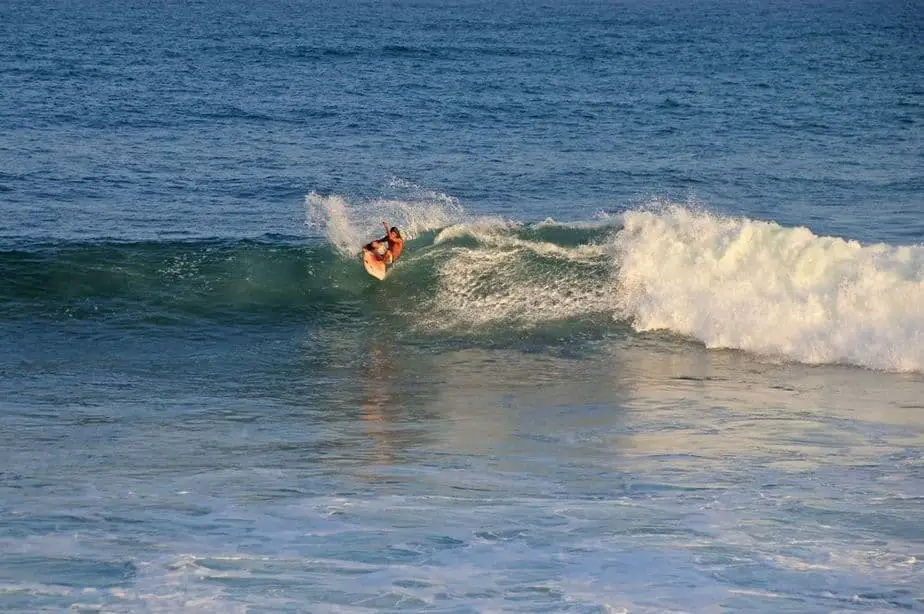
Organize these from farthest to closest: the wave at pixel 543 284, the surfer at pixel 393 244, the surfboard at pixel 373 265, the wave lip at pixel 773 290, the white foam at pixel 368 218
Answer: the white foam at pixel 368 218
the surfer at pixel 393 244
the surfboard at pixel 373 265
the wave at pixel 543 284
the wave lip at pixel 773 290

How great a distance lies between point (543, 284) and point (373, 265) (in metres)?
2.64

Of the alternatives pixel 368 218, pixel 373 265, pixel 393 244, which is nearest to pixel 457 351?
pixel 373 265

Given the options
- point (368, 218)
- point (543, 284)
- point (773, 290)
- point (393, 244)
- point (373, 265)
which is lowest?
point (773, 290)

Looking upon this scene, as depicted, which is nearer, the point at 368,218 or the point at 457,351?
the point at 457,351

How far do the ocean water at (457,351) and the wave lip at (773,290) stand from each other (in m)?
0.05

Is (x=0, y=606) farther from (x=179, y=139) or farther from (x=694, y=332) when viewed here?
(x=179, y=139)

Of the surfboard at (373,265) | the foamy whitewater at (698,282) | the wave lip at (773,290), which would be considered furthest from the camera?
the surfboard at (373,265)

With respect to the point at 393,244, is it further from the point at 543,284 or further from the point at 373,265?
the point at 543,284

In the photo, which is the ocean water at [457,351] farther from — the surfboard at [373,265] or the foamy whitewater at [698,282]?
the surfboard at [373,265]

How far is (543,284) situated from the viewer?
20094 mm

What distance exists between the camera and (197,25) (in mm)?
70688

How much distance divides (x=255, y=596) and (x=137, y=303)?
11.4 m

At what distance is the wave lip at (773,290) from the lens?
17.4 meters

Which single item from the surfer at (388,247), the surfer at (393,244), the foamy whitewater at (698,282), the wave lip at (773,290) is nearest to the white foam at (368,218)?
the foamy whitewater at (698,282)
